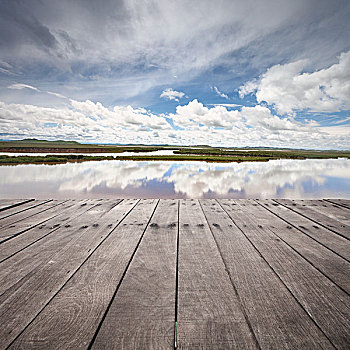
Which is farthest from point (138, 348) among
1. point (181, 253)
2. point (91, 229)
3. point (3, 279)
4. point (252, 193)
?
point (252, 193)

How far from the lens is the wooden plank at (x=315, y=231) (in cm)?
236

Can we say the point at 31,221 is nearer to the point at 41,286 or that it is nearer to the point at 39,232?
the point at 39,232

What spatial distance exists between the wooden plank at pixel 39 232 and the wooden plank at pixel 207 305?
1.90m

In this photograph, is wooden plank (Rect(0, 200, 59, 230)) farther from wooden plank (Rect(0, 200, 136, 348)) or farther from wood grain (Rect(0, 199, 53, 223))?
wooden plank (Rect(0, 200, 136, 348))

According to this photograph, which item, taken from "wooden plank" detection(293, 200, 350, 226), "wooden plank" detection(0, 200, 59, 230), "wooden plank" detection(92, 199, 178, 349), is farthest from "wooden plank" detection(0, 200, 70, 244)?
"wooden plank" detection(293, 200, 350, 226)

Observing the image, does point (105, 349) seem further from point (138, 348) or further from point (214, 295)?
point (214, 295)

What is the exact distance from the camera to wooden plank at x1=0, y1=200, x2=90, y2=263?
2.23 m

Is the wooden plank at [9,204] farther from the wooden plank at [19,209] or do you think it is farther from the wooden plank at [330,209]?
the wooden plank at [330,209]

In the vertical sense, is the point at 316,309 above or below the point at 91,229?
above

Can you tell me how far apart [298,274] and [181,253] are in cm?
116

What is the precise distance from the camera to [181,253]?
7.21 ft

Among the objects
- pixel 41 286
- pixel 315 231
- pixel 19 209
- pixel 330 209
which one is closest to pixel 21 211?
pixel 19 209

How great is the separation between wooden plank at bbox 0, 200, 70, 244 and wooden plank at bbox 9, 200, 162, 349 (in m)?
1.39

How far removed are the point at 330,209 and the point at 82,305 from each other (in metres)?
4.96
